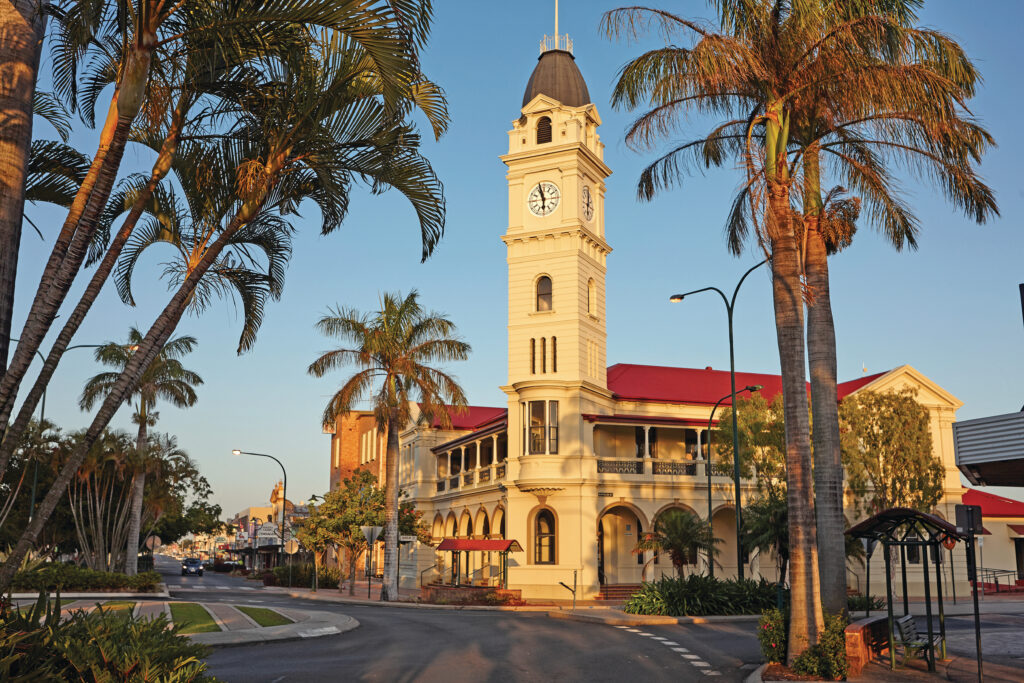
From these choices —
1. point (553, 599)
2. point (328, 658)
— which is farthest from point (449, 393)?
point (328, 658)

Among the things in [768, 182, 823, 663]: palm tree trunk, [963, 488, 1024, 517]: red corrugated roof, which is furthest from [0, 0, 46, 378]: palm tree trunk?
[963, 488, 1024, 517]: red corrugated roof

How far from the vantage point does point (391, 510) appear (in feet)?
A: 120

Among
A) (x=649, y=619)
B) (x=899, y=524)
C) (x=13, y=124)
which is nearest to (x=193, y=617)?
(x=649, y=619)

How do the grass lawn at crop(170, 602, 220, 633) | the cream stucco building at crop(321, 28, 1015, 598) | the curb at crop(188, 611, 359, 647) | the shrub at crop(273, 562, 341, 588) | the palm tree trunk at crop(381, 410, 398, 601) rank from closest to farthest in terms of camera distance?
the curb at crop(188, 611, 359, 647), the grass lawn at crop(170, 602, 220, 633), the palm tree trunk at crop(381, 410, 398, 601), the cream stucco building at crop(321, 28, 1015, 598), the shrub at crop(273, 562, 341, 588)

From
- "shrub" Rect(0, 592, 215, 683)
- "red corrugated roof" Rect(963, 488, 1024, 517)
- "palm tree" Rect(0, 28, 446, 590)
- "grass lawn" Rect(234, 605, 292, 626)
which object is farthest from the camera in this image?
"red corrugated roof" Rect(963, 488, 1024, 517)

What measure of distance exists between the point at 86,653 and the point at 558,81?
3976cm

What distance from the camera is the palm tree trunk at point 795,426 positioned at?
13750 mm

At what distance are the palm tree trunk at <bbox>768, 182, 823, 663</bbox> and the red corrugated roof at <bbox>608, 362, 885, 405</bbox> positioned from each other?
1121 inches

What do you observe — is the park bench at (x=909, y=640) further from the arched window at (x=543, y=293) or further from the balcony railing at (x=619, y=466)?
the arched window at (x=543, y=293)

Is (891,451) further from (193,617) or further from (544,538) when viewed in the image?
(193,617)

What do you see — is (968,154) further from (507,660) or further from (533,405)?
(533,405)

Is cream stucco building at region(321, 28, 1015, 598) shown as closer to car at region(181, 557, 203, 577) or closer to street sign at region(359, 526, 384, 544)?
street sign at region(359, 526, 384, 544)

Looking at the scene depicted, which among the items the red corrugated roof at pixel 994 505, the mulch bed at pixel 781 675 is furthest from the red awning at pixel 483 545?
the red corrugated roof at pixel 994 505

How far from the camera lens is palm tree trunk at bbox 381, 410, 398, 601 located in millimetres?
36562
